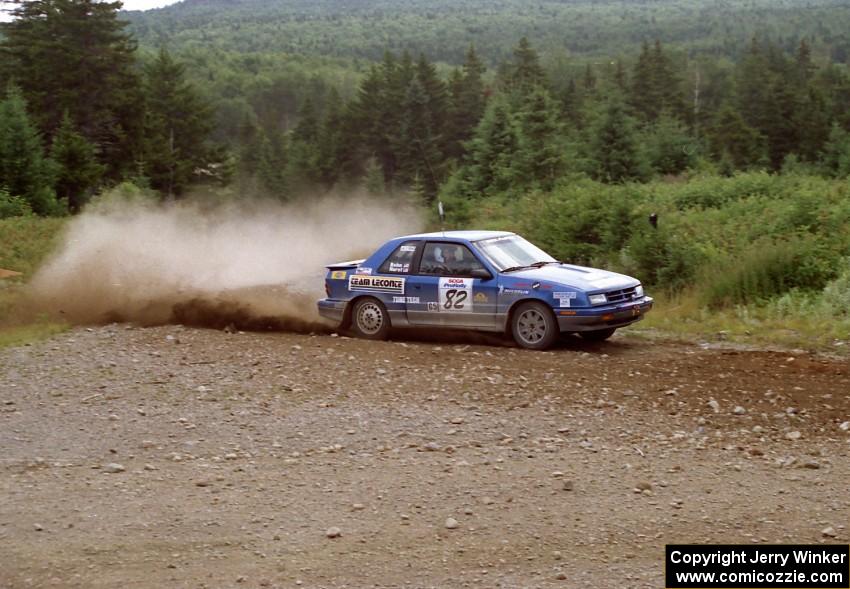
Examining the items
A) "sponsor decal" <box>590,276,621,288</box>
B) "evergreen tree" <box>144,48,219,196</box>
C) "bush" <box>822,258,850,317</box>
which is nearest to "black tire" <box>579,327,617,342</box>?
"sponsor decal" <box>590,276,621,288</box>

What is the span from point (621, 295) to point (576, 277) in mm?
601

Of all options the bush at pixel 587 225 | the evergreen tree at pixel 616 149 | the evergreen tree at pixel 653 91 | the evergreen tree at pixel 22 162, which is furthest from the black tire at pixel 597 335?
the evergreen tree at pixel 653 91

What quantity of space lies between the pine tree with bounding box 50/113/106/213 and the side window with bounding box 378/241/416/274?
39.7 m

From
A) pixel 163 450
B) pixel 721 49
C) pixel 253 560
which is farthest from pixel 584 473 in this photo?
pixel 721 49

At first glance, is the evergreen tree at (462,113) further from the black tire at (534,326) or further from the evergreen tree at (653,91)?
the black tire at (534,326)

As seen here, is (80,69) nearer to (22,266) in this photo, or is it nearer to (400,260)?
(22,266)

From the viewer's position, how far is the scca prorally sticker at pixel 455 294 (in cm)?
1305

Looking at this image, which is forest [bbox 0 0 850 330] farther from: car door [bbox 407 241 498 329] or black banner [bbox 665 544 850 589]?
black banner [bbox 665 544 850 589]

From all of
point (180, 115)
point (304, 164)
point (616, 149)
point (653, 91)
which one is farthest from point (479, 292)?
point (653, 91)

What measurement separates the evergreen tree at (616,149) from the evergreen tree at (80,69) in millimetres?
30148

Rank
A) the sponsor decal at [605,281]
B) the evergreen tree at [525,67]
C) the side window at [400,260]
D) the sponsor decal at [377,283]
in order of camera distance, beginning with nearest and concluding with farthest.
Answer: the sponsor decal at [605,281]
the sponsor decal at [377,283]
the side window at [400,260]
the evergreen tree at [525,67]

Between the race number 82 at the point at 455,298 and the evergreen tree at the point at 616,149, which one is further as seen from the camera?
the evergreen tree at the point at 616,149

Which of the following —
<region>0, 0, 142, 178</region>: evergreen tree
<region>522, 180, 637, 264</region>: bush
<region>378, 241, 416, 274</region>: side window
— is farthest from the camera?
<region>0, 0, 142, 178</region>: evergreen tree

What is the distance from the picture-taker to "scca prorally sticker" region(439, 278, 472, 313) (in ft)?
42.8
